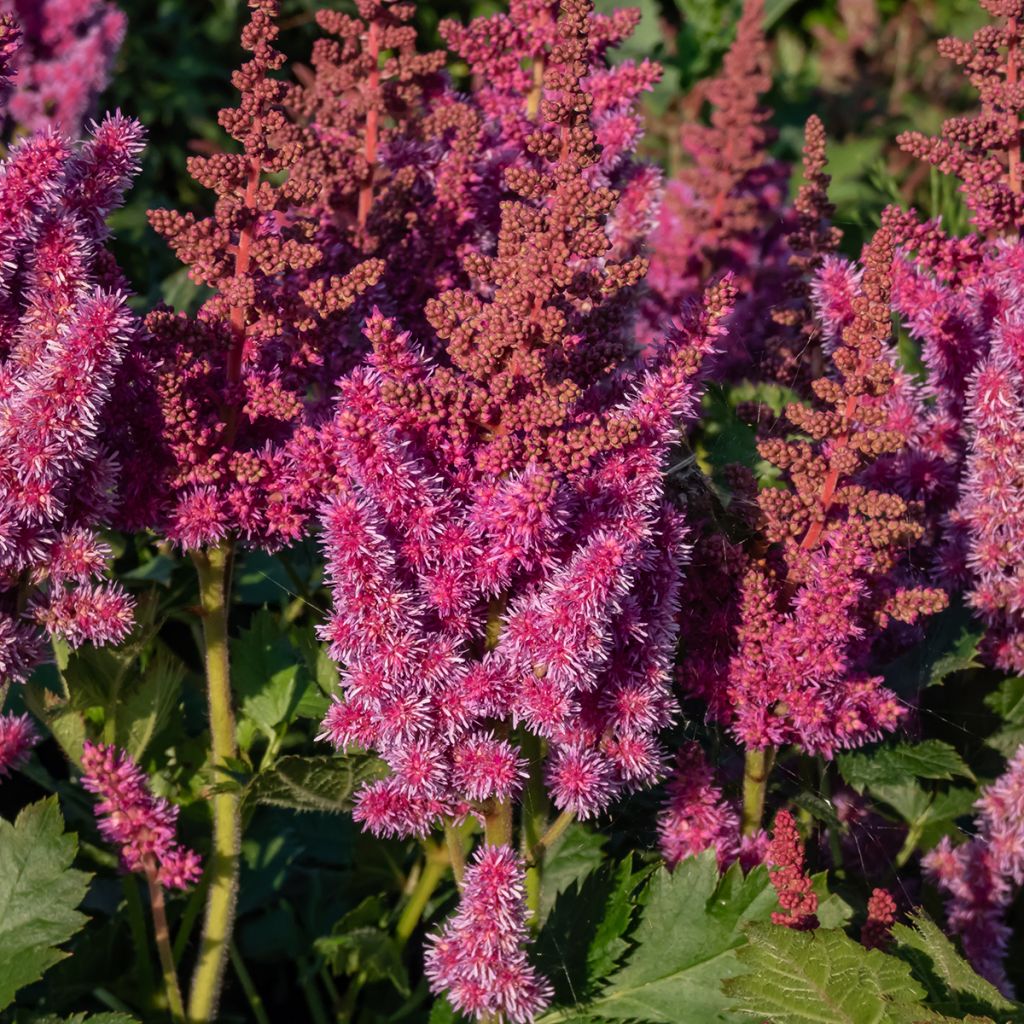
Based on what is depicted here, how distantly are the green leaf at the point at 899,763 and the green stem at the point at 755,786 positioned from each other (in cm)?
13

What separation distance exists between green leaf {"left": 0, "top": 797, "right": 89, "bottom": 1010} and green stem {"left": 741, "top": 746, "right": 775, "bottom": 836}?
2.74 ft

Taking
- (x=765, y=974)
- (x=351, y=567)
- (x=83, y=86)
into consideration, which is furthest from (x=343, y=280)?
(x=83, y=86)

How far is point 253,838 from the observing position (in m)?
2.33

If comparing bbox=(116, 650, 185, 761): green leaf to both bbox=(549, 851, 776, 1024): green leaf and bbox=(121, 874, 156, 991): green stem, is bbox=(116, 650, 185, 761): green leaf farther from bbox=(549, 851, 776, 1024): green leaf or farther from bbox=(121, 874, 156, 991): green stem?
bbox=(549, 851, 776, 1024): green leaf

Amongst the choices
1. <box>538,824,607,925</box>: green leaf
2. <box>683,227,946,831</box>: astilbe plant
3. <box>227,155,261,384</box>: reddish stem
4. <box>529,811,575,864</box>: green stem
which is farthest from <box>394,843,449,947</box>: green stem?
<box>227,155,261,384</box>: reddish stem

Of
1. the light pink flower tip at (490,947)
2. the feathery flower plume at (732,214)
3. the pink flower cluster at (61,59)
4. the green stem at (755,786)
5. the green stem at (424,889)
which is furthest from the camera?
the pink flower cluster at (61,59)

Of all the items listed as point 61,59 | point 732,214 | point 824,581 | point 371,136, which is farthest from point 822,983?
point 61,59

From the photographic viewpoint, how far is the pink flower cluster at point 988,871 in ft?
6.42

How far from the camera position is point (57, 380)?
1513 mm

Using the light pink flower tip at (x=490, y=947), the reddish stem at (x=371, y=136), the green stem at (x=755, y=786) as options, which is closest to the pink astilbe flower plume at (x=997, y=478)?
the green stem at (x=755, y=786)

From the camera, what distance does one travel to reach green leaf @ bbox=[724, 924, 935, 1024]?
157 cm

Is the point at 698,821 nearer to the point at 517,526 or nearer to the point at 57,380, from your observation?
the point at 517,526

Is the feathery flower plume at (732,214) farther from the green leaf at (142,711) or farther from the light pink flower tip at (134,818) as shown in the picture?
the light pink flower tip at (134,818)

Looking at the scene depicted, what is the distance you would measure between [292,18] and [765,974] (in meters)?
4.54
